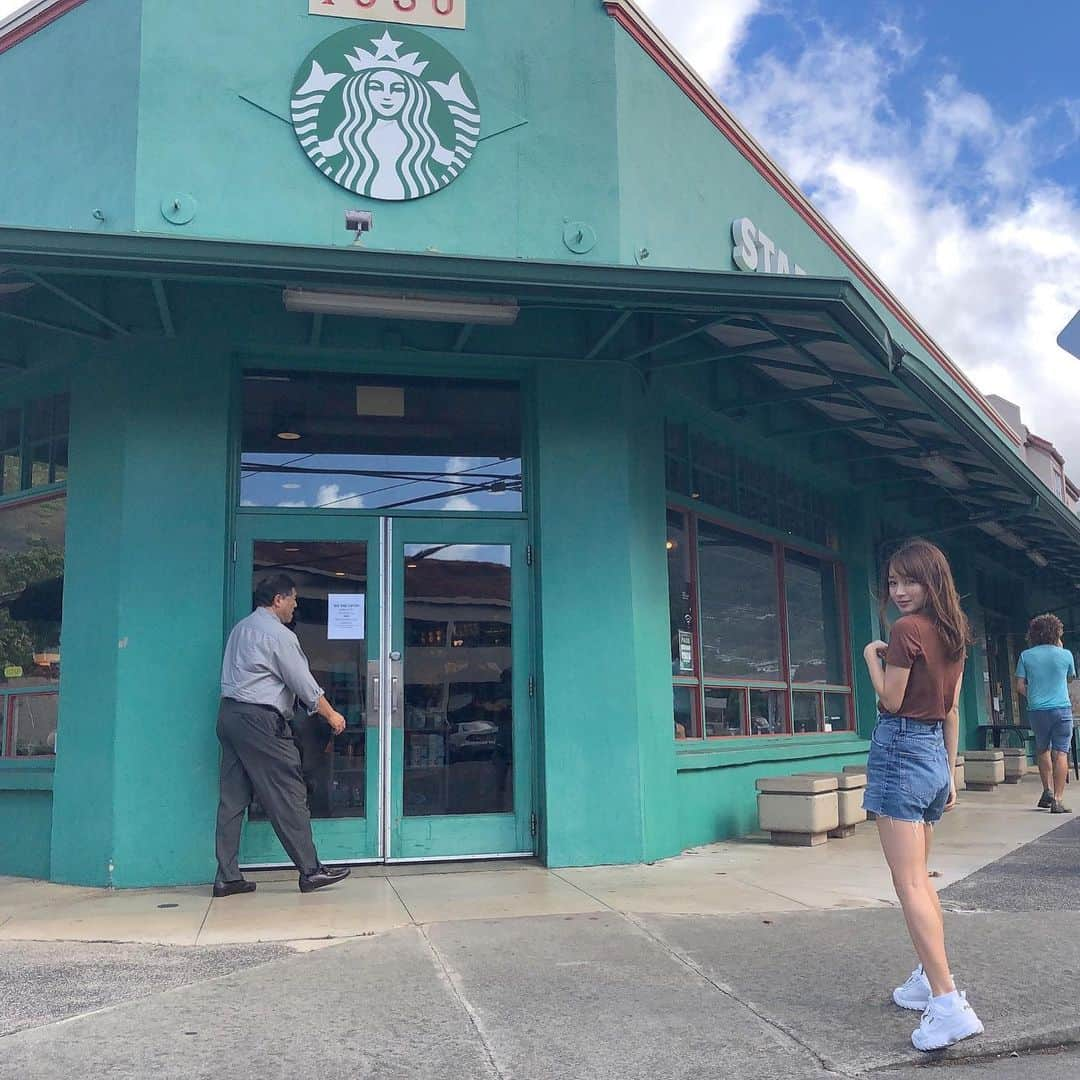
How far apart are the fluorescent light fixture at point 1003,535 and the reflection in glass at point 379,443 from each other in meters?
7.92

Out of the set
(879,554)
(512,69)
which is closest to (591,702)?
(512,69)

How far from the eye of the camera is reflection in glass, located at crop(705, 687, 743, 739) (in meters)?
8.98

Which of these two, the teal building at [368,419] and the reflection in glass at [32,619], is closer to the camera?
the teal building at [368,419]

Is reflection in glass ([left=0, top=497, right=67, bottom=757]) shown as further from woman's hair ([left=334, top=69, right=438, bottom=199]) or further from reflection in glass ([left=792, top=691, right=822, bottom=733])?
reflection in glass ([left=792, top=691, right=822, bottom=733])

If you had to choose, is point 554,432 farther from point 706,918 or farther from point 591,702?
point 706,918

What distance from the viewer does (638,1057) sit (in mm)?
3680

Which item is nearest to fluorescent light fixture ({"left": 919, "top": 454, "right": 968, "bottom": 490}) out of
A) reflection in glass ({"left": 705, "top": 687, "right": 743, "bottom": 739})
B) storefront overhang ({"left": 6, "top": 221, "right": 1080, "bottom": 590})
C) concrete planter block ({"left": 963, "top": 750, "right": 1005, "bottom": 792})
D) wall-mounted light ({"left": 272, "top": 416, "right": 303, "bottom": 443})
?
storefront overhang ({"left": 6, "top": 221, "right": 1080, "bottom": 590})

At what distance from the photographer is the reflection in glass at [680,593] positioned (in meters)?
8.58

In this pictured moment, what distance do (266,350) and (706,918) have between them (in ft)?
14.2

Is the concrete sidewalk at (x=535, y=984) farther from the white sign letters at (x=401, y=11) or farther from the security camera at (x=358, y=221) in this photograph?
the white sign letters at (x=401, y=11)

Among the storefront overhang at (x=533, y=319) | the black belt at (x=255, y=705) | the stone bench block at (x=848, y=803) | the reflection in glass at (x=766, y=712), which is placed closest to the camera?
the storefront overhang at (x=533, y=319)

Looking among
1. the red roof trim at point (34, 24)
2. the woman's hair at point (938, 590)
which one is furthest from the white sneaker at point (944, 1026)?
the red roof trim at point (34, 24)

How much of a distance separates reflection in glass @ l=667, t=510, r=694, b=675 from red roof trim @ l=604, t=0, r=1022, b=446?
10.6 feet

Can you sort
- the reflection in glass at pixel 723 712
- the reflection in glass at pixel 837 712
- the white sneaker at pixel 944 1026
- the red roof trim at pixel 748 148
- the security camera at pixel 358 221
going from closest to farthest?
the white sneaker at pixel 944 1026
the security camera at pixel 358 221
the red roof trim at pixel 748 148
the reflection in glass at pixel 723 712
the reflection in glass at pixel 837 712
